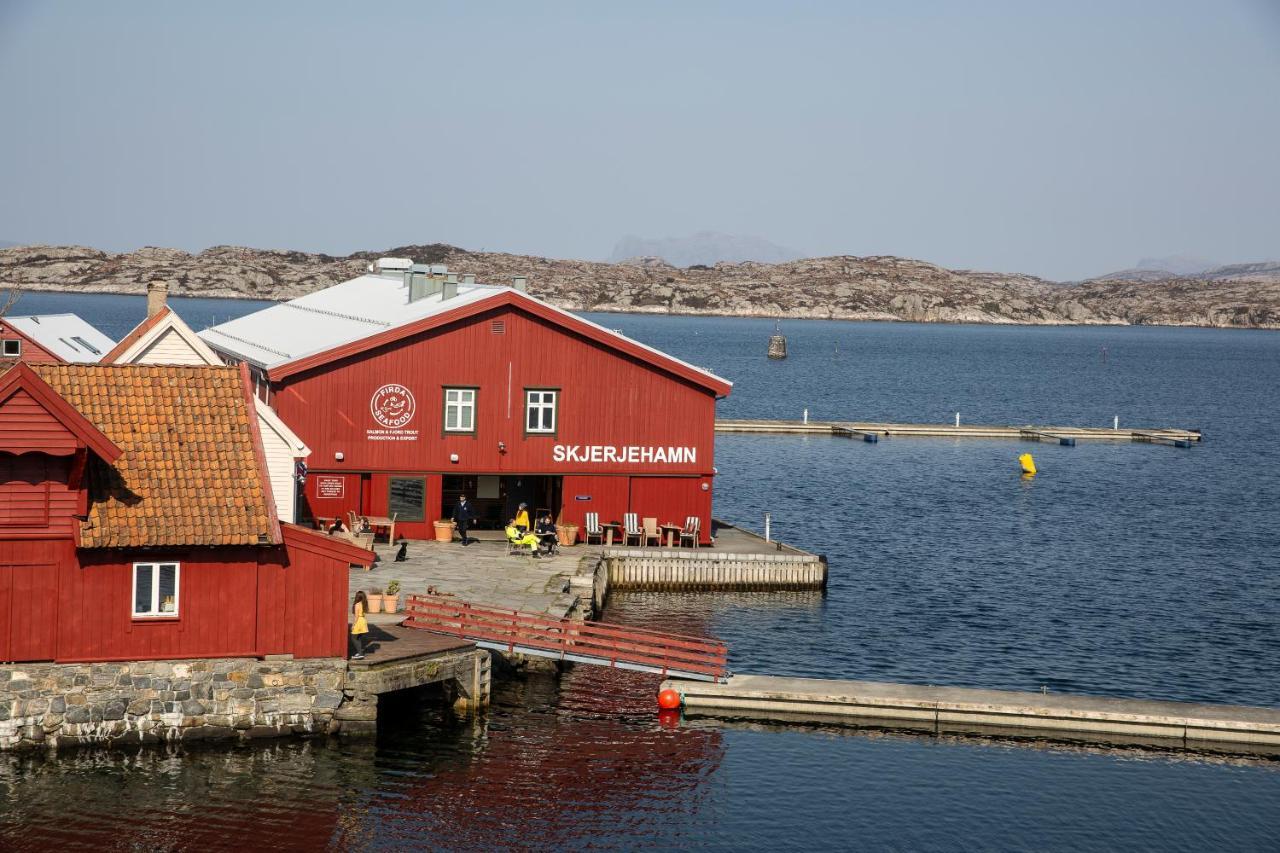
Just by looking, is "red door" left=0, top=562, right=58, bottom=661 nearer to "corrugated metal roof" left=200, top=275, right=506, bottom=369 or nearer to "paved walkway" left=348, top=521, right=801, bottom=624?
"paved walkway" left=348, top=521, right=801, bottom=624

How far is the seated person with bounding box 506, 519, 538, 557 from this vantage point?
152 ft

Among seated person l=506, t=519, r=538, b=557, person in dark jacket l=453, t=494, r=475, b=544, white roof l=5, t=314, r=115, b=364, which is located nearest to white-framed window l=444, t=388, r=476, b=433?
person in dark jacket l=453, t=494, r=475, b=544

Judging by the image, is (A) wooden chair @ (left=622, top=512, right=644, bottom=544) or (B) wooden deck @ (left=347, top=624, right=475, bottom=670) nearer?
(B) wooden deck @ (left=347, top=624, right=475, bottom=670)

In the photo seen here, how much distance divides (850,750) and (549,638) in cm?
744

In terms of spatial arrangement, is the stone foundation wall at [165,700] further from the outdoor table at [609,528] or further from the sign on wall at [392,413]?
the outdoor table at [609,528]

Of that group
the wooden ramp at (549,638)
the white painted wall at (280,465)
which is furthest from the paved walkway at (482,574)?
the white painted wall at (280,465)

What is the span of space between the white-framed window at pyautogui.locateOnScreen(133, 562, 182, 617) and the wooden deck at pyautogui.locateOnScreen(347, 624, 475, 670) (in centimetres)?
381

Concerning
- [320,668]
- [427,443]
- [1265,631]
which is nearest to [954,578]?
[1265,631]

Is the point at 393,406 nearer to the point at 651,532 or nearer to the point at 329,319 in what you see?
the point at 651,532

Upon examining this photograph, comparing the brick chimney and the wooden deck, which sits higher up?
the brick chimney

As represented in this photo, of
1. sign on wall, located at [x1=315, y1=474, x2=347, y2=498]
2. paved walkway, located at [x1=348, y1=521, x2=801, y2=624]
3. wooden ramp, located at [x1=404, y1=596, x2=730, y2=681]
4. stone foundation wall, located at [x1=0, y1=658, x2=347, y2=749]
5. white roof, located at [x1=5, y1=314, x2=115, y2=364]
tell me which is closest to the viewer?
stone foundation wall, located at [x1=0, y1=658, x2=347, y2=749]

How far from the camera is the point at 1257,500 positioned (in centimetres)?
8231

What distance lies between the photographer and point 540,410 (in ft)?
164

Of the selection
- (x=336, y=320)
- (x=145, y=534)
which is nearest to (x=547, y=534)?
(x=336, y=320)
